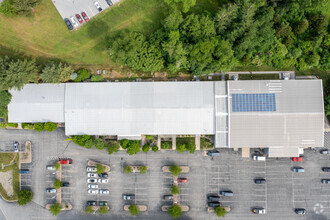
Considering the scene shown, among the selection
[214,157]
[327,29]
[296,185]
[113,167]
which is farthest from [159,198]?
[327,29]

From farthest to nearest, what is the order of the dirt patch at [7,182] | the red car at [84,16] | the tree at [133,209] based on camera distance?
the dirt patch at [7,182] → the red car at [84,16] → the tree at [133,209]

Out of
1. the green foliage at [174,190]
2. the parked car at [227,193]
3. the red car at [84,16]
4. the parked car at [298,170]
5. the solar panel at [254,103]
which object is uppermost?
the red car at [84,16]

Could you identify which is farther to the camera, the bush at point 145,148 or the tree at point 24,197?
the tree at point 24,197

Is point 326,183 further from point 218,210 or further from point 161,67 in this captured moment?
point 161,67

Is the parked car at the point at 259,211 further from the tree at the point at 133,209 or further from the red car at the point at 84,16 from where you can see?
the red car at the point at 84,16

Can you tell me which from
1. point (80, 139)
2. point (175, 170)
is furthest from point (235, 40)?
point (80, 139)

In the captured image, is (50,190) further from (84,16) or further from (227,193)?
(84,16)

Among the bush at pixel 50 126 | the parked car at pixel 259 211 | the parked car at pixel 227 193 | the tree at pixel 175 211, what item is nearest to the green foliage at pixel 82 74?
the bush at pixel 50 126

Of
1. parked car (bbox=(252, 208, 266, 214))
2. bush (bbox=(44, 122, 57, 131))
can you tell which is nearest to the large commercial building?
bush (bbox=(44, 122, 57, 131))
